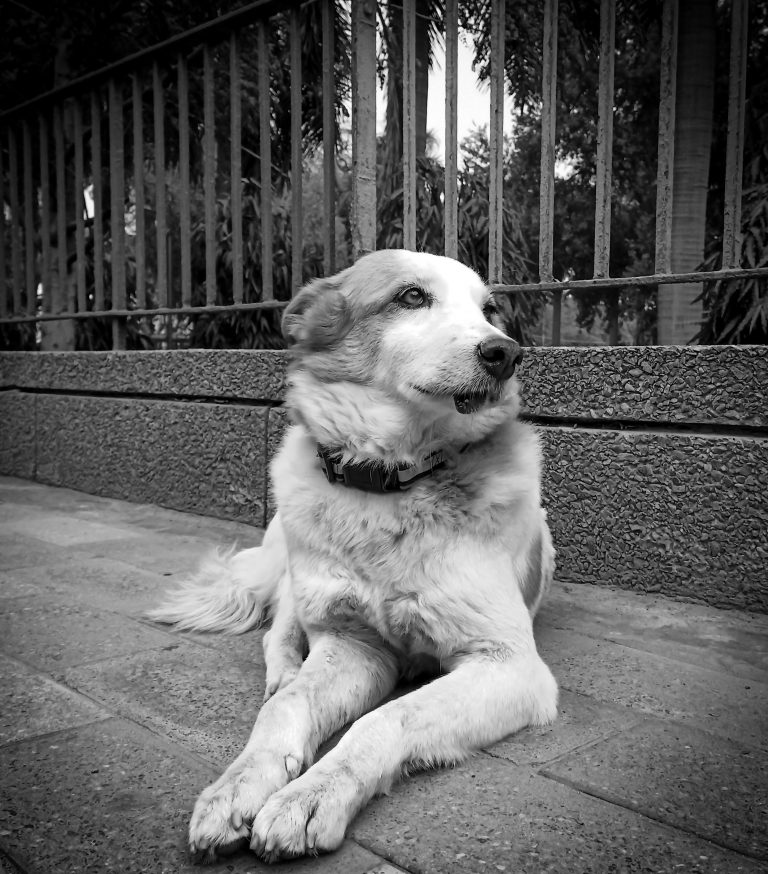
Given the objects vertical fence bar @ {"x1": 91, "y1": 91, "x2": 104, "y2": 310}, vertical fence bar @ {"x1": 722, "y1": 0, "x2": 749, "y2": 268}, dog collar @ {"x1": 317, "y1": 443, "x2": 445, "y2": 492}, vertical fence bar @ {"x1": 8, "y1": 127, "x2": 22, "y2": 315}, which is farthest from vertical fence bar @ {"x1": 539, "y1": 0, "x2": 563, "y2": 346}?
vertical fence bar @ {"x1": 8, "y1": 127, "x2": 22, "y2": 315}

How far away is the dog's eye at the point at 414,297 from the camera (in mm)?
2621

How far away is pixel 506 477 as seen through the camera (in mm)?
2492

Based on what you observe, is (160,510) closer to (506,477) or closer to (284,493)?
(284,493)

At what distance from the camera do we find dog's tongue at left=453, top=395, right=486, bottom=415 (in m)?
2.45

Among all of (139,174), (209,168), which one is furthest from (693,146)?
(139,174)

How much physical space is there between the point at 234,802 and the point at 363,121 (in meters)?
3.80

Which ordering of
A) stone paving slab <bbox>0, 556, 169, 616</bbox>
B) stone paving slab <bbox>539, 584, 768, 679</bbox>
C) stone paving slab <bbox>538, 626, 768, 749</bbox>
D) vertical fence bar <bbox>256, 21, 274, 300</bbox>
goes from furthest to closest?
vertical fence bar <bbox>256, 21, 274, 300</bbox>, stone paving slab <bbox>0, 556, 169, 616</bbox>, stone paving slab <bbox>539, 584, 768, 679</bbox>, stone paving slab <bbox>538, 626, 768, 749</bbox>

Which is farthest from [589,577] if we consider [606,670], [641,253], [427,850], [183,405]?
[641,253]

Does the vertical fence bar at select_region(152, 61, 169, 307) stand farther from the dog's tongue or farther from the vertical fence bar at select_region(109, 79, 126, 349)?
the dog's tongue

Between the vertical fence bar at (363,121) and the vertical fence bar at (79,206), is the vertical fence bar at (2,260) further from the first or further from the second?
the vertical fence bar at (363,121)

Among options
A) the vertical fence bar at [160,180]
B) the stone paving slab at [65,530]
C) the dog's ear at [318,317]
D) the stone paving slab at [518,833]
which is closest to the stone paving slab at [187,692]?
the stone paving slab at [518,833]

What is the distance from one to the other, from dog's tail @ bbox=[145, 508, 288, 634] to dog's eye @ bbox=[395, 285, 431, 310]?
1026 mm

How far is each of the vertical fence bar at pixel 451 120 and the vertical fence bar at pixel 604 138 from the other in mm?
728

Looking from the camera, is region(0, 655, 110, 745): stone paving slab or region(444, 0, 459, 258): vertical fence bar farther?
region(444, 0, 459, 258): vertical fence bar
